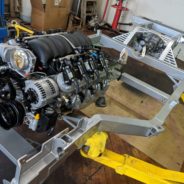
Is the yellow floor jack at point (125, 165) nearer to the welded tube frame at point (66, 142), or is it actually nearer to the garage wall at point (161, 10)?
the welded tube frame at point (66, 142)

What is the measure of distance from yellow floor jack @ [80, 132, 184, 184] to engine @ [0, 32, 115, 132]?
17.0 inches

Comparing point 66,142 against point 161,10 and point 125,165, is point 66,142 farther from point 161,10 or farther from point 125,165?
point 161,10

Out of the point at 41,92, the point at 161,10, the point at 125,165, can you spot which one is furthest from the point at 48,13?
the point at 125,165

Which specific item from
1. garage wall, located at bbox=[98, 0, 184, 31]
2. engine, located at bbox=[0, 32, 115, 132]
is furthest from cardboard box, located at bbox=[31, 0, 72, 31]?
engine, located at bbox=[0, 32, 115, 132]

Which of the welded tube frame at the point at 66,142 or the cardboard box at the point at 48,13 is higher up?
the welded tube frame at the point at 66,142

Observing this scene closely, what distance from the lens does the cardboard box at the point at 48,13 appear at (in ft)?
13.8

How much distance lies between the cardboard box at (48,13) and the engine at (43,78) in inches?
Answer: 107

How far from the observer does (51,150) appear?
3.30 ft

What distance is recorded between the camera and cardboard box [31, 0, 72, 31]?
421cm

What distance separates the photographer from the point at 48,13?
4.31 meters

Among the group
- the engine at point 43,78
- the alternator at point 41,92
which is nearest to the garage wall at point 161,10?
the engine at point 43,78

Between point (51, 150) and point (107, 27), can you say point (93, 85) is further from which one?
point (107, 27)

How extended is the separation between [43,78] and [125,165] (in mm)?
808

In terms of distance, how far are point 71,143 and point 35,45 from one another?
36.1 inches
